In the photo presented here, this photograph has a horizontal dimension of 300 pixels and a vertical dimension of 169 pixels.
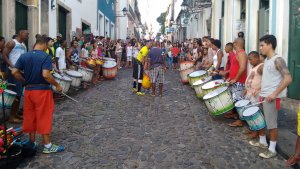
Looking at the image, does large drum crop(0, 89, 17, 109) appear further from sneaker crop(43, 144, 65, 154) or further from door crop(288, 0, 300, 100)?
door crop(288, 0, 300, 100)

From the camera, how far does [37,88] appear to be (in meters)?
5.31

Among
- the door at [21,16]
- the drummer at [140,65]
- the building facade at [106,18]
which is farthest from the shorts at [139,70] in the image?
the building facade at [106,18]

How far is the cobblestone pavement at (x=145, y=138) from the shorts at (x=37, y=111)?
1.33ft

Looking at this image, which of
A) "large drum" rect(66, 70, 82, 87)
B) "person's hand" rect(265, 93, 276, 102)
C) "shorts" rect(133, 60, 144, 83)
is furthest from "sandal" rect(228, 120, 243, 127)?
"large drum" rect(66, 70, 82, 87)

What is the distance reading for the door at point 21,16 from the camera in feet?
39.5

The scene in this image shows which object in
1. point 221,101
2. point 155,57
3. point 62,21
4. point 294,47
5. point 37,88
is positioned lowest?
point 221,101

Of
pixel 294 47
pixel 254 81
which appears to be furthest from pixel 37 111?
pixel 294 47

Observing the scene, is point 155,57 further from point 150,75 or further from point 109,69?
point 109,69

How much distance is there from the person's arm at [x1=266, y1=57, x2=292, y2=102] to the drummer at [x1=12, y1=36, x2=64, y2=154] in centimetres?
296

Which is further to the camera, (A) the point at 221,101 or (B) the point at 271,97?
(A) the point at 221,101

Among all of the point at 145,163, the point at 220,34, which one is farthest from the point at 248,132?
the point at 220,34

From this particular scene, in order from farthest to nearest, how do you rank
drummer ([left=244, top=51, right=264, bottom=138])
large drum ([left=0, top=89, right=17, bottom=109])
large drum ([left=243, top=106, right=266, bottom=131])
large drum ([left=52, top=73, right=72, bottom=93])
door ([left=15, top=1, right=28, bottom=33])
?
door ([left=15, top=1, right=28, bottom=33])
large drum ([left=52, top=73, right=72, bottom=93])
large drum ([left=0, top=89, right=17, bottom=109])
drummer ([left=244, top=51, right=264, bottom=138])
large drum ([left=243, top=106, right=266, bottom=131])

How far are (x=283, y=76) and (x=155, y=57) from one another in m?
6.02

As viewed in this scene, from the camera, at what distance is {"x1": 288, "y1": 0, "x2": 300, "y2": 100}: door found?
873 centimetres
